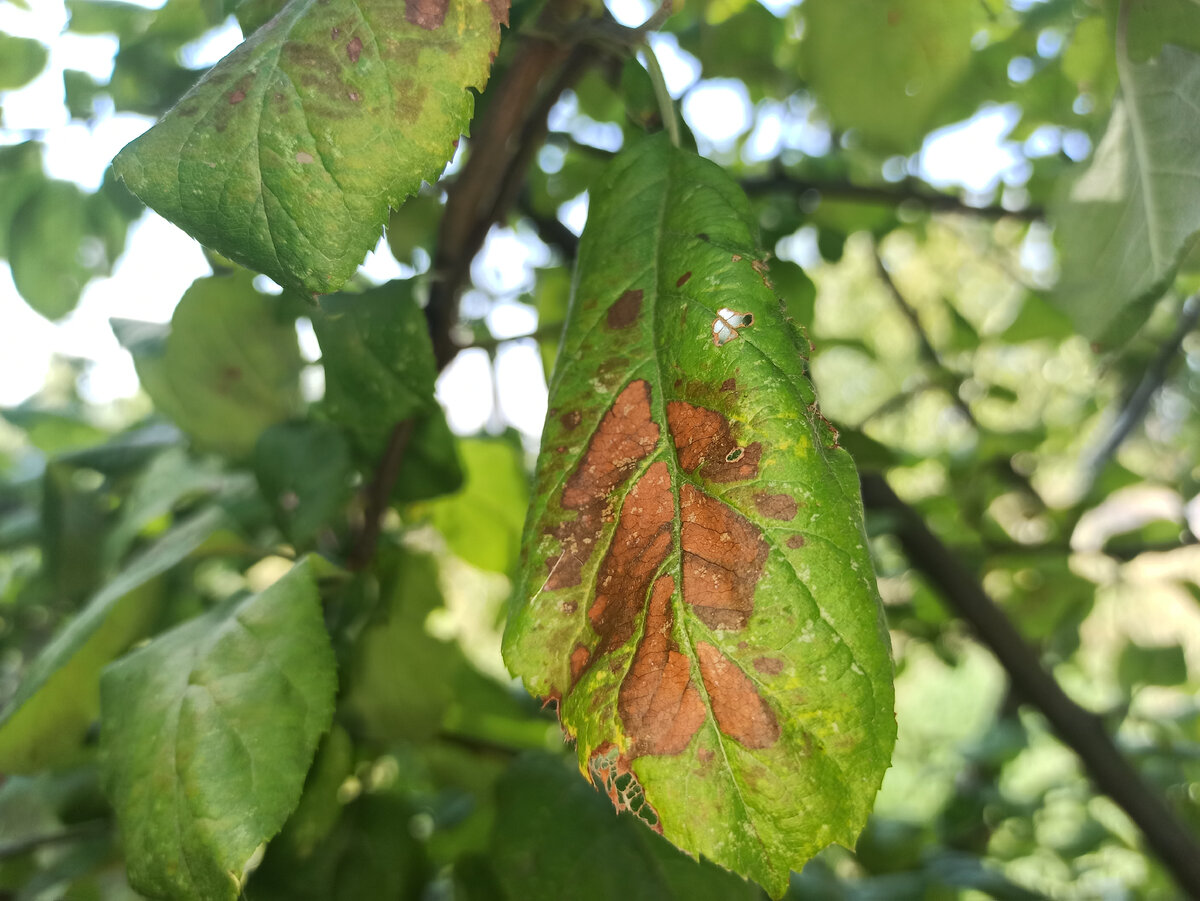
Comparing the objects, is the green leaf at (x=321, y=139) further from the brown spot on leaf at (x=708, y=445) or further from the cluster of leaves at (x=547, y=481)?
the brown spot on leaf at (x=708, y=445)

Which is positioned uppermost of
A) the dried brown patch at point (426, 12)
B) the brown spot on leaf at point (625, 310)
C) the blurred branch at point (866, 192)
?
the dried brown patch at point (426, 12)

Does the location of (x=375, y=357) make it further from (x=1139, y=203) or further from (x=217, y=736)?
(x=1139, y=203)

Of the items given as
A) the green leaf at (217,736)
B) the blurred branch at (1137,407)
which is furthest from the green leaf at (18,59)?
the blurred branch at (1137,407)

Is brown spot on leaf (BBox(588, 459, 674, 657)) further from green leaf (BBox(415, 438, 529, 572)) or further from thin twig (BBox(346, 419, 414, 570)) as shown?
green leaf (BBox(415, 438, 529, 572))

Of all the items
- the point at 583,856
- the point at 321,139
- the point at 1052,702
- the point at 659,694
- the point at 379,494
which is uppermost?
the point at 321,139

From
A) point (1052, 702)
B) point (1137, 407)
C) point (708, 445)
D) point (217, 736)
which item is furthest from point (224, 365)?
point (1137, 407)

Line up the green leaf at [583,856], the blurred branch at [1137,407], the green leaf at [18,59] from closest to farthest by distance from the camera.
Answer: the green leaf at [583,856] → the green leaf at [18,59] → the blurred branch at [1137,407]

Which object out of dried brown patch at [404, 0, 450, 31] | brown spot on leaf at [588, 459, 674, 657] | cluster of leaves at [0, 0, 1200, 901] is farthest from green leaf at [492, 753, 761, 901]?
dried brown patch at [404, 0, 450, 31]
